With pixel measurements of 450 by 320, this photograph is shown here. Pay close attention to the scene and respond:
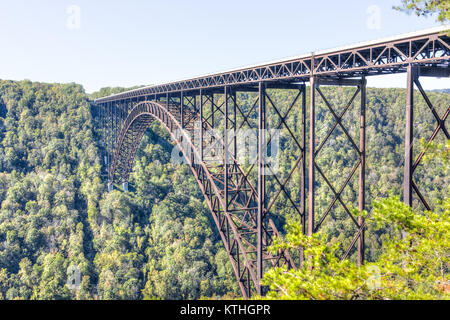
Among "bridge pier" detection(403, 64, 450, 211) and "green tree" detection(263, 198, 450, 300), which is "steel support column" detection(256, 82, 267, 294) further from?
"bridge pier" detection(403, 64, 450, 211)

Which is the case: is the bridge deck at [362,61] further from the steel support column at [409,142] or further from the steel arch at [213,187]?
the steel arch at [213,187]

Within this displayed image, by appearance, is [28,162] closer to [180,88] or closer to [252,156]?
[252,156]

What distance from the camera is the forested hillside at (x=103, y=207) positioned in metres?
41.2

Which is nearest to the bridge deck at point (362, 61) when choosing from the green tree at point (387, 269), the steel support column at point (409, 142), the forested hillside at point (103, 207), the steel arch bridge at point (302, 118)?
the steel arch bridge at point (302, 118)

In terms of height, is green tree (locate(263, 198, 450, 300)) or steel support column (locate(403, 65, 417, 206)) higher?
steel support column (locate(403, 65, 417, 206))

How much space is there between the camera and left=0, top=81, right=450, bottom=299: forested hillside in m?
41.2

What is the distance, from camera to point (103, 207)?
4788cm

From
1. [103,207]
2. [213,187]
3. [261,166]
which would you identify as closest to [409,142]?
[261,166]

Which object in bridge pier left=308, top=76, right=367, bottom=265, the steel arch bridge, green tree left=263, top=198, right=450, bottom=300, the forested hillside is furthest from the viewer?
the forested hillside

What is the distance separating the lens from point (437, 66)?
1006cm

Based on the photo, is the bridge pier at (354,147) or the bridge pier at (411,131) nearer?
the bridge pier at (411,131)

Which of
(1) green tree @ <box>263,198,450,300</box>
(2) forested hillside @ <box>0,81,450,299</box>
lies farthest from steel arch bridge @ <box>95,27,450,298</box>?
(2) forested hillside @ <box>0,81,450,299</box>

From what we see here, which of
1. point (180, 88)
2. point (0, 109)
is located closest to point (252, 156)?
point (180, 88)

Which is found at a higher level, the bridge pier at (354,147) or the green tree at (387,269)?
the bridge pier at (354,147)
